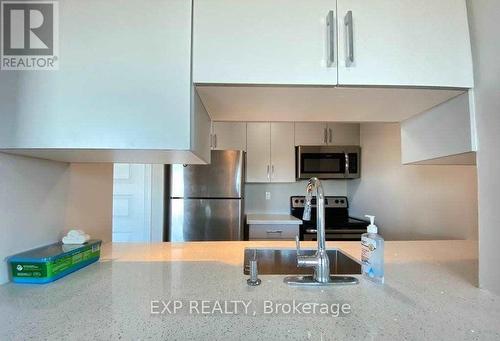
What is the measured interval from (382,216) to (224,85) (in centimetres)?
220

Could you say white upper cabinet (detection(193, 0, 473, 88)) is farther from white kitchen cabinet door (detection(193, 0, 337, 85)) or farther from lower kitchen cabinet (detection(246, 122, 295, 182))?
lower kitchen cabinet (detection(246, 122, 295, 182))

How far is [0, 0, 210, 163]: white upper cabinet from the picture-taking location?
2.49 feet

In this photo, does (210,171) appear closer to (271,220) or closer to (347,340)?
(271,220)

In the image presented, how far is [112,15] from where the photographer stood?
777 mm

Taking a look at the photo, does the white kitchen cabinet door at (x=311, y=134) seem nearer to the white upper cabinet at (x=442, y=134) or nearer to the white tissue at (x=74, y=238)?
the white upper cabinet at (x=442, y=134)

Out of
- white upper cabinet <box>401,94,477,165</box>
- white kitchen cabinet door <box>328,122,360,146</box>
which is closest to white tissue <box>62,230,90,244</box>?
white upper cabinet <box>401,94,477,165</box>

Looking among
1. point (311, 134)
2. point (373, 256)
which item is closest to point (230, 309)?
point (373, 256)

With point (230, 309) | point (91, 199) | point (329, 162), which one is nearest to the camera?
point (230, 309)

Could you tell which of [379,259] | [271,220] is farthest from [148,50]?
[271,220]

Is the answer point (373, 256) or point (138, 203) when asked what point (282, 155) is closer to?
point (138, 203)

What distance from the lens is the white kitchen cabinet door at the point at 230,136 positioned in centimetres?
289

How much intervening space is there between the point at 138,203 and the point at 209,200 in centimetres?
72

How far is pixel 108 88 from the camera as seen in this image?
0.76 meters

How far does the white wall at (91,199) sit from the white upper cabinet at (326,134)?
206 cm
